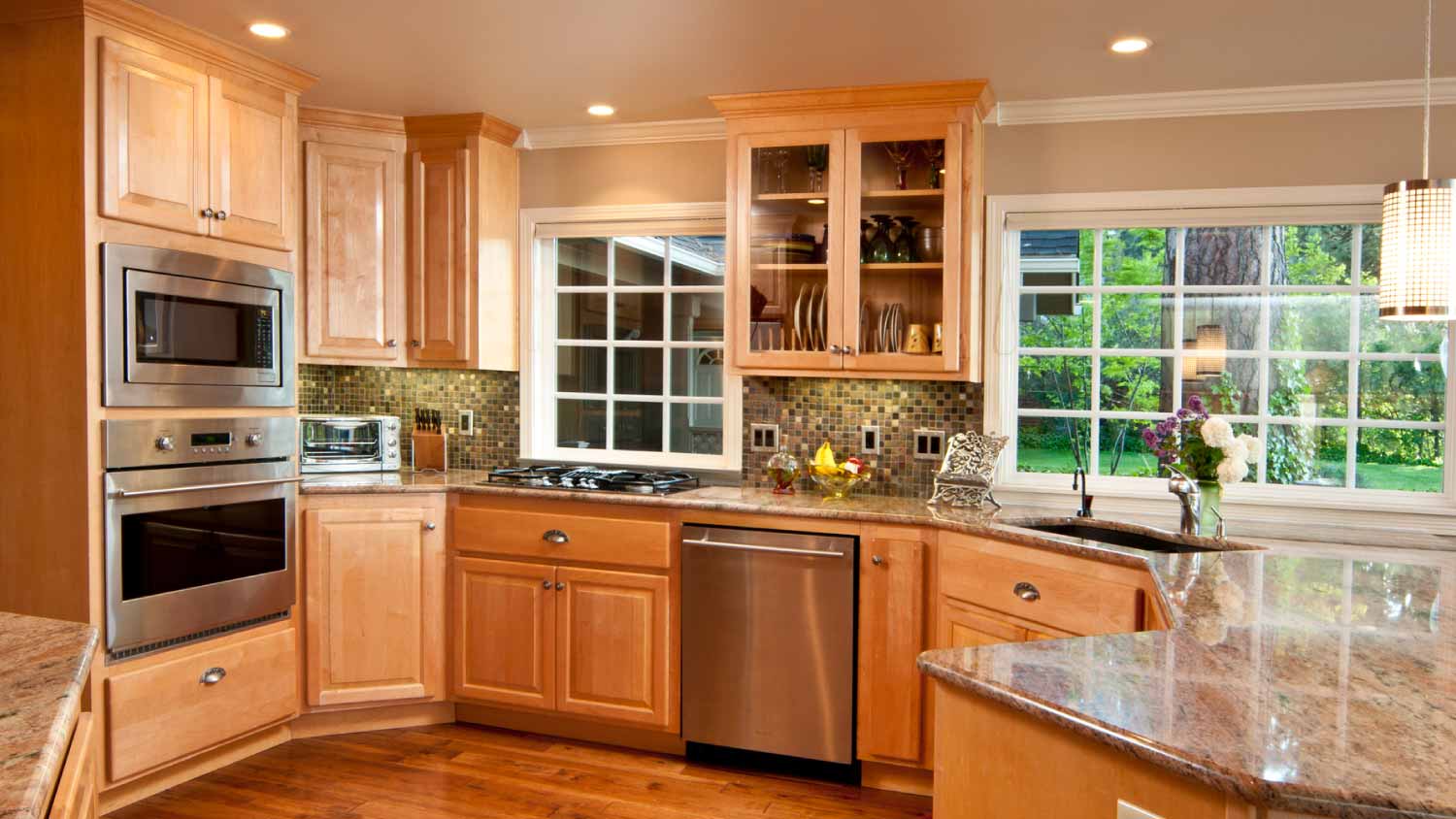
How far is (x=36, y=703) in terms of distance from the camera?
4.08ft

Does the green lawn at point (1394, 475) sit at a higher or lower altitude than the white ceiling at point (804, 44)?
lower

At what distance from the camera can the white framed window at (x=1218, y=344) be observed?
333cm

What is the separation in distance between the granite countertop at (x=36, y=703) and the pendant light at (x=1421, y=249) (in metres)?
2.20

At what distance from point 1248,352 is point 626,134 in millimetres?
2540

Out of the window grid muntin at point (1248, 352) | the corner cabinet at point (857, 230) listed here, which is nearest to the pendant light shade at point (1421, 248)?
the corner cabinet at point (857, 230)

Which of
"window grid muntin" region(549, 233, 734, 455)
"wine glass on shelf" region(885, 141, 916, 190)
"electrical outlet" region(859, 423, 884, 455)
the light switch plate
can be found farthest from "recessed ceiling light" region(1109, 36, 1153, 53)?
the light switch plate

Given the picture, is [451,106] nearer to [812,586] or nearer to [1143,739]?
[812,586]

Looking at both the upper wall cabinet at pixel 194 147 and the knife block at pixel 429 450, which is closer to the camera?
the upper wall cabinet at pixel 194 147

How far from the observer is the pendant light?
1.75m

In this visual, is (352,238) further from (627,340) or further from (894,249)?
(894,249)

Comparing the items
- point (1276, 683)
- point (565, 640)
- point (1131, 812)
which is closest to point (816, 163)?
point (565, 640)

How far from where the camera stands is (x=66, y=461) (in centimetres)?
279

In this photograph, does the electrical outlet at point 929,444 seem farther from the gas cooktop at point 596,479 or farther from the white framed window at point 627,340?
the gas cooktop at point 596,479

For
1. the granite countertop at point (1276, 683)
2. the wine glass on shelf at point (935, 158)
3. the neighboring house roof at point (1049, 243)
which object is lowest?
the granite countertop at point (1276, 683)
